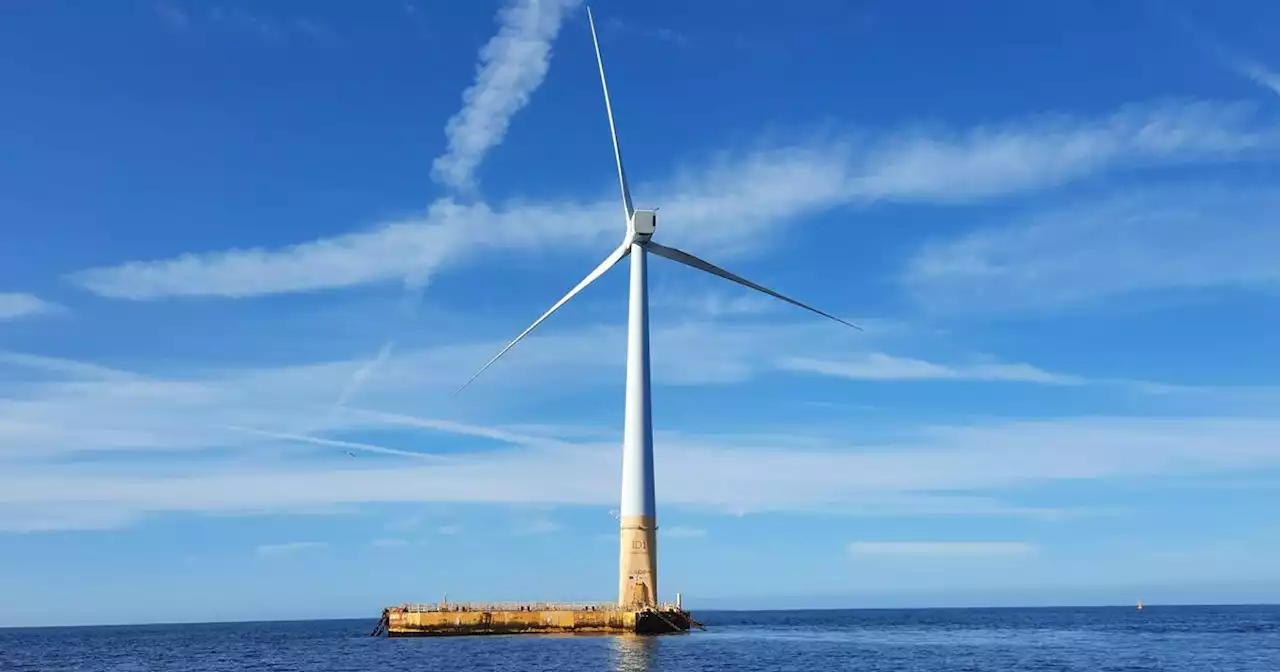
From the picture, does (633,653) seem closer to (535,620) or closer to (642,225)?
(535,620)

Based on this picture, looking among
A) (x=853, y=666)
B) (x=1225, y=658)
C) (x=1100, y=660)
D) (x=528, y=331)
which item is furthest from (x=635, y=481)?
(x=1225, y=658)

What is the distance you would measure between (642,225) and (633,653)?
135 ft

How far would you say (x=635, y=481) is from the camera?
108 meters

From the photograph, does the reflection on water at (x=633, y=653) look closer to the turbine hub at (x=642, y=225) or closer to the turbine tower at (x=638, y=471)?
the turbine tower at (x=638, y=471)

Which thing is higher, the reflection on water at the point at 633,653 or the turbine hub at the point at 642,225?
the turbine hub at the point at 642,225

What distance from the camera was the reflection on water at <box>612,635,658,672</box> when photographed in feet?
267

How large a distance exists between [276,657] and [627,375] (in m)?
49.4

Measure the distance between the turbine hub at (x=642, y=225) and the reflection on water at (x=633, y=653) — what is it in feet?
120

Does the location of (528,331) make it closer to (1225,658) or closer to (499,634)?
(499,634)

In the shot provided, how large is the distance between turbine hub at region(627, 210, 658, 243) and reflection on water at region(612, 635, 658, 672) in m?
36.4

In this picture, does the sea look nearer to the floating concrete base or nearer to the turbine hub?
the floating concrete base

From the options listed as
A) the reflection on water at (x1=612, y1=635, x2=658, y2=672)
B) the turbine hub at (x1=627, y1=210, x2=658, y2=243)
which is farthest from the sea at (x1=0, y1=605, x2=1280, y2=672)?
the turbine hub at (x1=627, y1=210, x2=658, y2=243)

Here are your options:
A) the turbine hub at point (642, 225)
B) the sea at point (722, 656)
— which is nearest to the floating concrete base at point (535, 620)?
the sea at point (722, 656)

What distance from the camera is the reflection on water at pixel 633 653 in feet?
267
